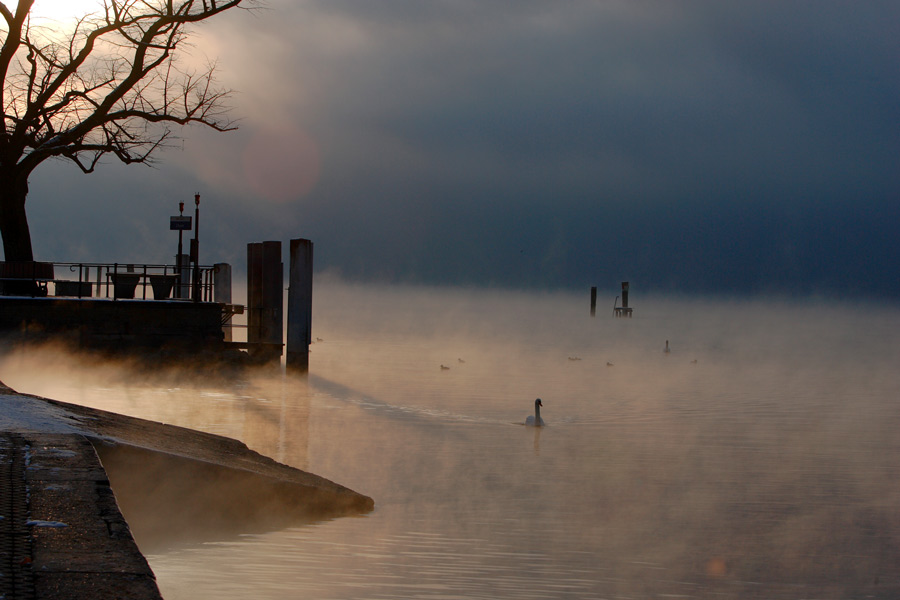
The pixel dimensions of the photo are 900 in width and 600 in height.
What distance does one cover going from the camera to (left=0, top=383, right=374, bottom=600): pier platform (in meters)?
5.18

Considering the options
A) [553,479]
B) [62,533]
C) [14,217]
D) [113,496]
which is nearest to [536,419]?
[553,479]

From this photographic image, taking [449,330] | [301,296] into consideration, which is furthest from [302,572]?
[449,330]

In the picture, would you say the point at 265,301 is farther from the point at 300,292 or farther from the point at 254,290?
the point at 300,292

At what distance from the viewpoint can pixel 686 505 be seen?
1220cm

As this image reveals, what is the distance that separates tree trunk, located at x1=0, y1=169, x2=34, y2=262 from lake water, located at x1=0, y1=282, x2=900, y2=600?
21.2 ft

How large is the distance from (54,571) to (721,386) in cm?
2594

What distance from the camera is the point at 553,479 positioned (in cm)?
1366

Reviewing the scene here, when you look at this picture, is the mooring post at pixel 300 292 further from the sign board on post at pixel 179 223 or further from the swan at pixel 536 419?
the swan at pixel 536 419

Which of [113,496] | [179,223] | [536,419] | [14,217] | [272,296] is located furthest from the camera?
[14,217]

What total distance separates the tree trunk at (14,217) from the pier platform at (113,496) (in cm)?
1714

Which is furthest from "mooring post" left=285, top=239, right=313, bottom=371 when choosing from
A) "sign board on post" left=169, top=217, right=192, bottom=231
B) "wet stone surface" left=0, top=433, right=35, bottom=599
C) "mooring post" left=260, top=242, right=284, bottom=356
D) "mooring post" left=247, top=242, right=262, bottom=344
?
"wet stone surface" left=0, top=433, right=35, bottom=599

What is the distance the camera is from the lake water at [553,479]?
8875mm

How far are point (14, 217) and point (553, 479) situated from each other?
1980 cm

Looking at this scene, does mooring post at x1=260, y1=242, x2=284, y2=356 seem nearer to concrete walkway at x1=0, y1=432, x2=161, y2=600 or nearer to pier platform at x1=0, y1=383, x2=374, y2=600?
pier platform at x1=0, y1=383, x2=374, y2=600
